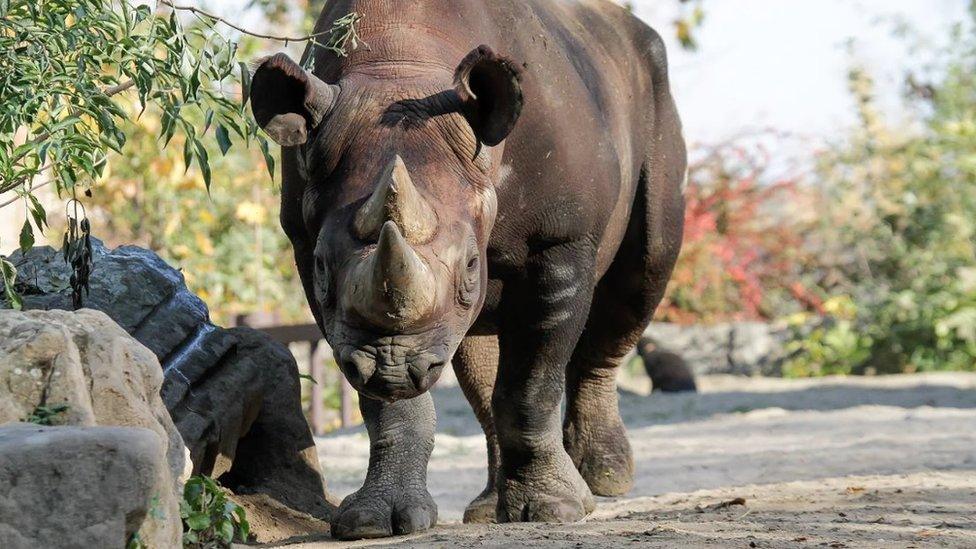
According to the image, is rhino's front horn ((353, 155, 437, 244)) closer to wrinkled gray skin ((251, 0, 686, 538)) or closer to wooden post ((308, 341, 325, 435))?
wrinkled gray skin ((251, 0, 686, 538))

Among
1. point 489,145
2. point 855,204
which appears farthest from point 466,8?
point 855,204

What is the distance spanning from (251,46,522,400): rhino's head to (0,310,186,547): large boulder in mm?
588

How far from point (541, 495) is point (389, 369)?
1391mm

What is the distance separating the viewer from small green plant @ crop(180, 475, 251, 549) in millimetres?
3990

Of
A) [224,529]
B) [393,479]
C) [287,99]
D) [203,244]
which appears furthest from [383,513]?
[203,244]

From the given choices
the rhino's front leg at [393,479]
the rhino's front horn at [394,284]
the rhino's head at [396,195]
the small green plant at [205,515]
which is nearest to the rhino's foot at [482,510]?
the rhino's front leg at [393,479]

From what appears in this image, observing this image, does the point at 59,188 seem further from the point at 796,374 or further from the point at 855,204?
the point at 855,204

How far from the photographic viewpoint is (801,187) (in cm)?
1820

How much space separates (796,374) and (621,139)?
10178mm

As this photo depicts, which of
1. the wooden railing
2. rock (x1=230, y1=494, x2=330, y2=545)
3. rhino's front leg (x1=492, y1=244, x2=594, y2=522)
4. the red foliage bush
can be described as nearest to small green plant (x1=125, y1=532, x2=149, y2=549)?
rock (x1=230, y1=494, x2=330, y2=545)

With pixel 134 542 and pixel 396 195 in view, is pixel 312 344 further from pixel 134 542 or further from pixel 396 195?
pixel 134 542

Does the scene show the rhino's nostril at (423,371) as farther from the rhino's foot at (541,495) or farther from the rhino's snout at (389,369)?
the rhino's foot at (541,495)

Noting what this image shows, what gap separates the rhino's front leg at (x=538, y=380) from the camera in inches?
199

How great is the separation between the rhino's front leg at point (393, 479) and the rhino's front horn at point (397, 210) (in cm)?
104
